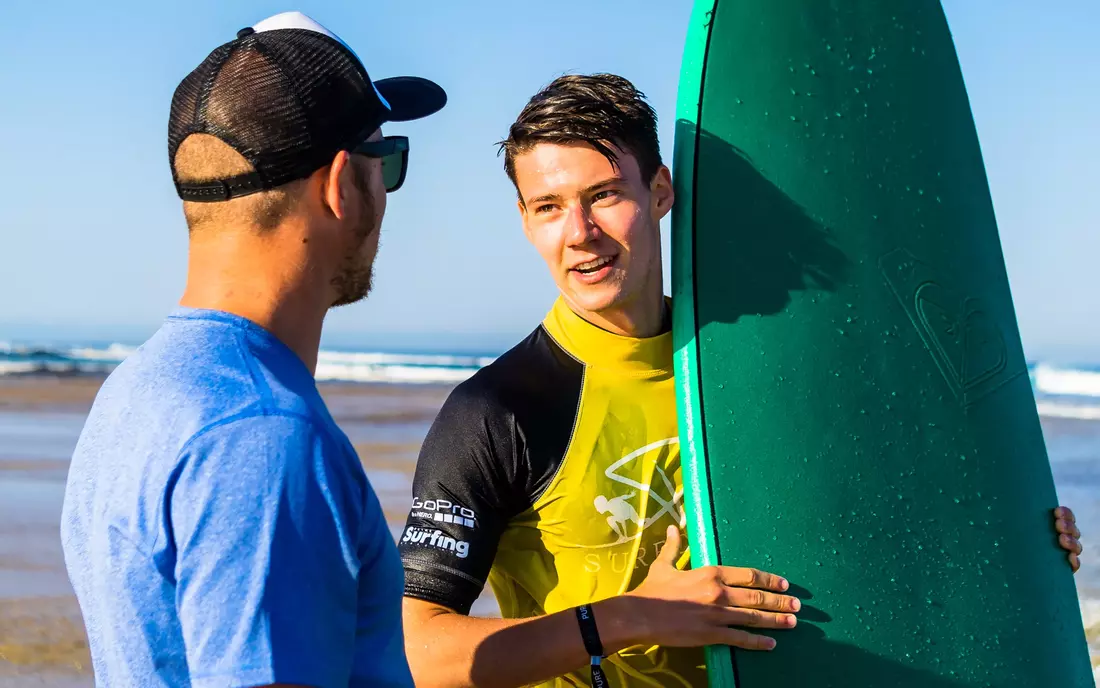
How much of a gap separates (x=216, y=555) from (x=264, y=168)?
1.58 feet

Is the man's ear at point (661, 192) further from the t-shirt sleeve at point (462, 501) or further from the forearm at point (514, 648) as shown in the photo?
the forearm at point (514, 648)

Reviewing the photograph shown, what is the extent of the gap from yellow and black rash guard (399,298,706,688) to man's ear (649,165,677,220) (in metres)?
0.39

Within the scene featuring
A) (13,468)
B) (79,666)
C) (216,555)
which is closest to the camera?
(216,555)

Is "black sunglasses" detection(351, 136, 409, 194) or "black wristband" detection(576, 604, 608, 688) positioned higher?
"black sunglasses" detection(351, 136, 409, 194)

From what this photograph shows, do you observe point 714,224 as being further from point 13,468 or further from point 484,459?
point 13,468

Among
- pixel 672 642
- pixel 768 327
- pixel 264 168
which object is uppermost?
pixel 264 168

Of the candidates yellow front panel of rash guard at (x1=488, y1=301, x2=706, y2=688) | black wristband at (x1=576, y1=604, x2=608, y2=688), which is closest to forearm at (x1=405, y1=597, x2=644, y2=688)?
black wristband at (x1=576, y1=604, x2=608, y2=688)

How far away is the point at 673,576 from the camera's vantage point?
6.88 ft

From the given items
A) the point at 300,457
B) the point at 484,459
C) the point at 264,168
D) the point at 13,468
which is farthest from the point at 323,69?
the point at 13,468

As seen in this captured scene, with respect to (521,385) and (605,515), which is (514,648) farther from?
(521,385)

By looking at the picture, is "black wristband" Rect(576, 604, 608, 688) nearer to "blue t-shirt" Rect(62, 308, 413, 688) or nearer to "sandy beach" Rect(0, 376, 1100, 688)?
"blue t-shirt" Rect(62, 308, 413, 688)

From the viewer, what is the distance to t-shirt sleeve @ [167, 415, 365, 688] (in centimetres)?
112

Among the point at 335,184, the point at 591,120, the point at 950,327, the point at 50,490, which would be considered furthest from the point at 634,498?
the point at 50,490

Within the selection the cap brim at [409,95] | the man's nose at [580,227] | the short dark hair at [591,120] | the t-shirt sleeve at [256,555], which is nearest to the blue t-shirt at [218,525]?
→ the t-shirt sleeve at [256,555]
